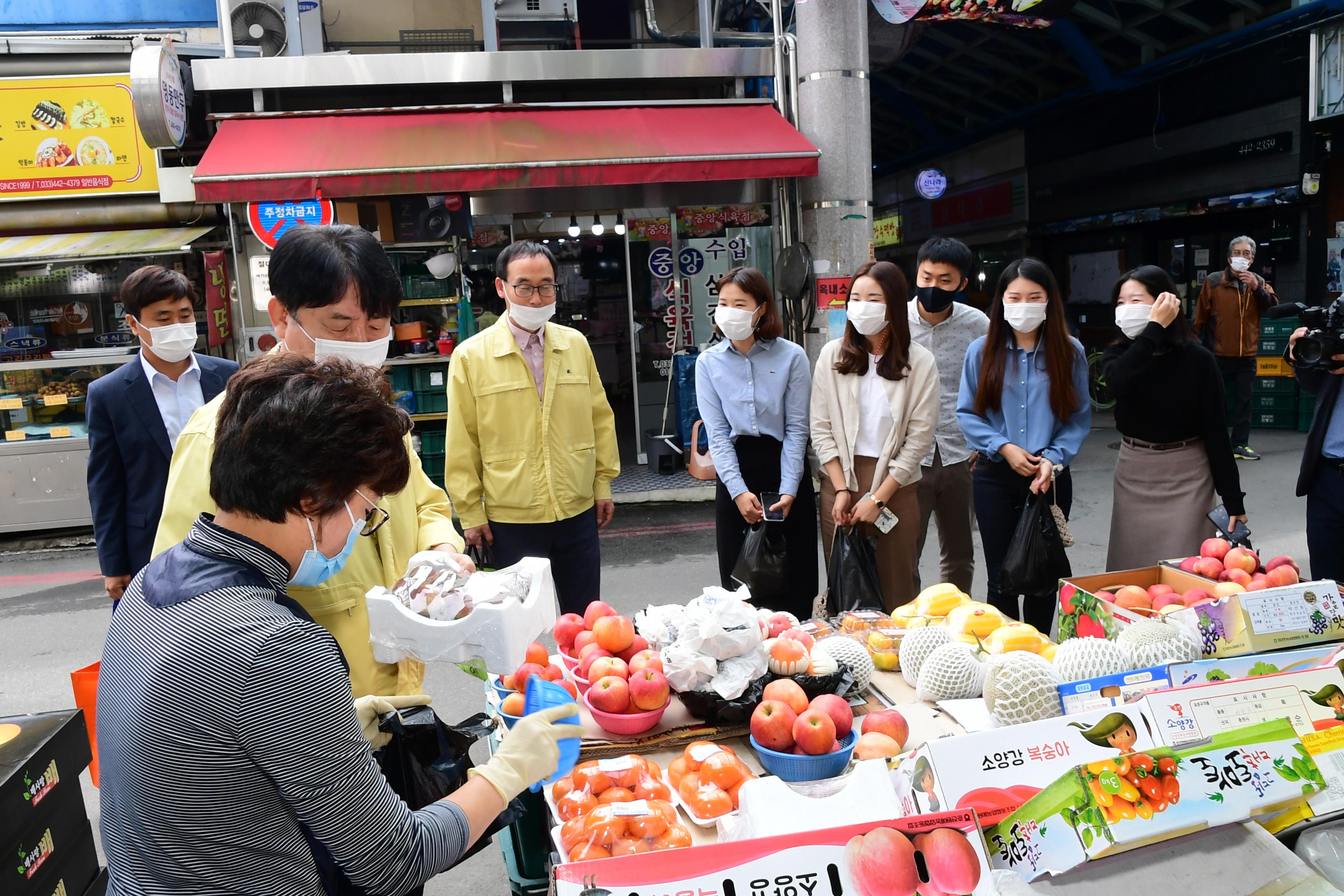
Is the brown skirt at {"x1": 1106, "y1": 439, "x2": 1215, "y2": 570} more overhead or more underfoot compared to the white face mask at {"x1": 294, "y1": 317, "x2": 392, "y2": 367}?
more underfoot

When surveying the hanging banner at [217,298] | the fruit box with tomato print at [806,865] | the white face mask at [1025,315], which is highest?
the hanging banner at [217,298]

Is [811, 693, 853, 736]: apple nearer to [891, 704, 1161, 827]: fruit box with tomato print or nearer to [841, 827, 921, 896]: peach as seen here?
[891, 704, 1161, 827]: fruit box with tomato print

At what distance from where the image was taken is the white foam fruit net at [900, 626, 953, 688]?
8.45ft

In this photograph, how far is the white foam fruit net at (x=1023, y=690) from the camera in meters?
2.15

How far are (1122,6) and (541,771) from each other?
526 inches

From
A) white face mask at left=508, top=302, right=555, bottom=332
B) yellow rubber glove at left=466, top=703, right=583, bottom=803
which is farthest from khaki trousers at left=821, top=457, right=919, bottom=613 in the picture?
yellow rubber glove at left=466, top=703, right=583, bottom=803

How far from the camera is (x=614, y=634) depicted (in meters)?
2.46

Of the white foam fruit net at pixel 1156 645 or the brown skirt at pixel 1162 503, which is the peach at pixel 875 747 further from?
the brown skirt at pixel 1162 503

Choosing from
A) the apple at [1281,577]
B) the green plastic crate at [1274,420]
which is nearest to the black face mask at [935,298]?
the apple at [1281,577]

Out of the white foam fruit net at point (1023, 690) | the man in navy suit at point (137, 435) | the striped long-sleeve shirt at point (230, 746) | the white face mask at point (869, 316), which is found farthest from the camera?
the white face mask at point (869, 316)

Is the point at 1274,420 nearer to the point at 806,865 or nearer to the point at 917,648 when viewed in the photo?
the point at 917,648

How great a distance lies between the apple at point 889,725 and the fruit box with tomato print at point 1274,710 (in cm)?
57

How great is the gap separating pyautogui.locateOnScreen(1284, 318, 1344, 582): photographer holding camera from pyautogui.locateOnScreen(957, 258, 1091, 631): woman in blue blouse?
2.78 ft

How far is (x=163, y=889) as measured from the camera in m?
1.41
